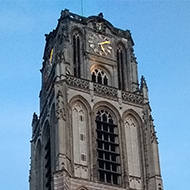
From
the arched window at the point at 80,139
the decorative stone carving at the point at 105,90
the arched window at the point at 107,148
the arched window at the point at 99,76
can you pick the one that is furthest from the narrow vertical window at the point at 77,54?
the arched window at the point at 107,148

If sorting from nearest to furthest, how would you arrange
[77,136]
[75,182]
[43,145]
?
[75,182] → [77,136] → [43,145]

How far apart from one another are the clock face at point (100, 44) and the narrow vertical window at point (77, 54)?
132cm

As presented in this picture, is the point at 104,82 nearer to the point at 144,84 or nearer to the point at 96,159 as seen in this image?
the point at 144,84

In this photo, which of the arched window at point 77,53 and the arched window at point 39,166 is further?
the arched window at point 77,53

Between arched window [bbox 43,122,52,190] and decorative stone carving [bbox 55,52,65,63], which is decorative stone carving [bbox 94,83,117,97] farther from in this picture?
arched window [bbox 43,122,52,190]

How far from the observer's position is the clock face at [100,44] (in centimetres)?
7088

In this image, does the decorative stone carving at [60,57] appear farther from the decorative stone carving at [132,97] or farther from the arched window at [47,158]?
the decorative stone carving at [132,97]

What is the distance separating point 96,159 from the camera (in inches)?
2381

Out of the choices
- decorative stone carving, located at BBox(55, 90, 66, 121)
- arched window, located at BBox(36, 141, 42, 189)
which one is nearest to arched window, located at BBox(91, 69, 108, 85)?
decorative stone carving, located at BBox(55, 90, 66, 121)

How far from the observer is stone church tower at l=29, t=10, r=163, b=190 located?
59812 mm

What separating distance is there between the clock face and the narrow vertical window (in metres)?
1.32

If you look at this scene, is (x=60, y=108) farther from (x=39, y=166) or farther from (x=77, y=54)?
(x=77, y=54)

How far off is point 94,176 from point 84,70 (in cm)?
1359

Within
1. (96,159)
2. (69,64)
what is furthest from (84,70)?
(96,159)
